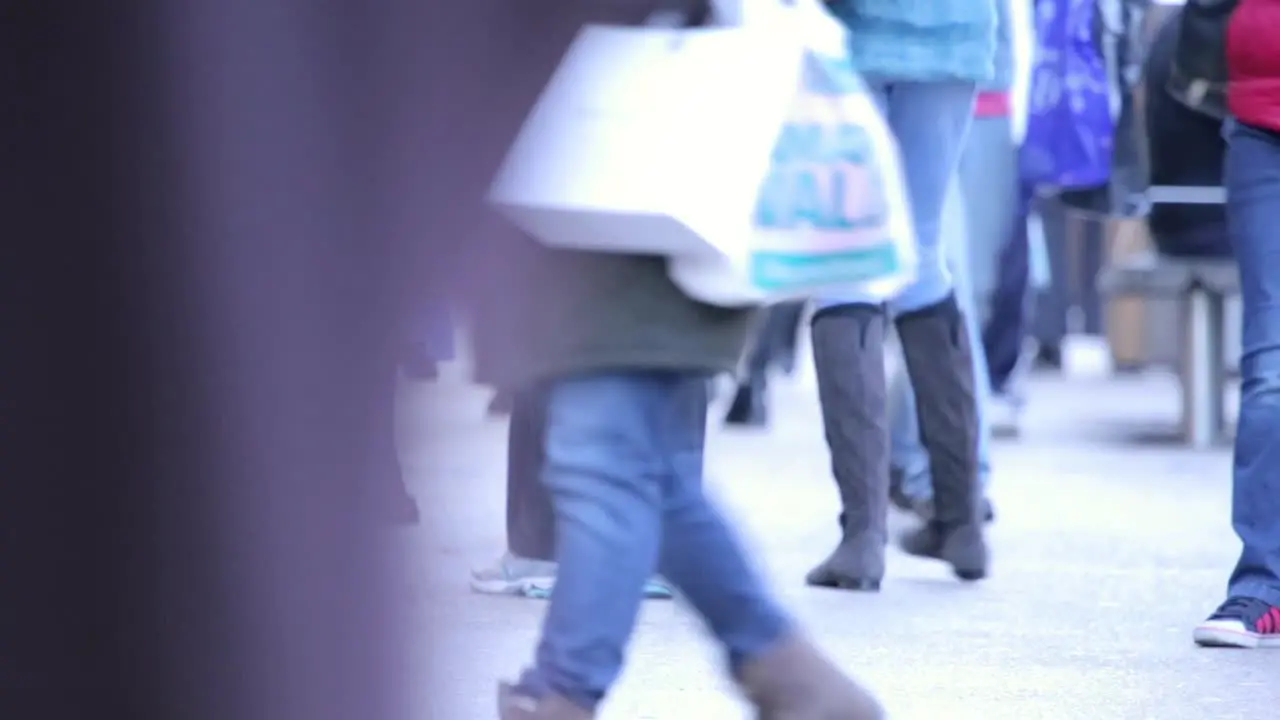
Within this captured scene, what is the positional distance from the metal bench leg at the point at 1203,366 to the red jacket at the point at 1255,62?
14.5 feet

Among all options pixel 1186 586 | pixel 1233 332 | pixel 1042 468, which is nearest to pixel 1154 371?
pixel 1233 332

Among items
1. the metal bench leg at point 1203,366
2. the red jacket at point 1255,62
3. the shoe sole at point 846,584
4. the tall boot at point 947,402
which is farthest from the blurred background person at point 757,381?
the red jacket at point 1255,62

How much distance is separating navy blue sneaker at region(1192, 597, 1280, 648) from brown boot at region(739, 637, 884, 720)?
1511mm

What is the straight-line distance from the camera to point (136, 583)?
250 cm

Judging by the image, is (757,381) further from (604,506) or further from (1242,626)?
(604,506)

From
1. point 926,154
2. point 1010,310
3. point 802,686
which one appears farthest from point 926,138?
point 1010,310

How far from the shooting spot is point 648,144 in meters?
2.88

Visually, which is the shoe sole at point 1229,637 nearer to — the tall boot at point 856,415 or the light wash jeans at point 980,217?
the tall boot at point 856,415

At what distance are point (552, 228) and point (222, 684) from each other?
2.08ft

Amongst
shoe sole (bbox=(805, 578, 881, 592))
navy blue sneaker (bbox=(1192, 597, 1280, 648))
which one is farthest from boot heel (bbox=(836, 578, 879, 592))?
navy blue sneaker (bbox=(1192, 597, 1280, 648))

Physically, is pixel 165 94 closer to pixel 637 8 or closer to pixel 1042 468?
pixel 637 8

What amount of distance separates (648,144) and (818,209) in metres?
0.22

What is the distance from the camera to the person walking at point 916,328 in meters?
4.95

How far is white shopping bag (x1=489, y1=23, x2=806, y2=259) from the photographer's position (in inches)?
113
